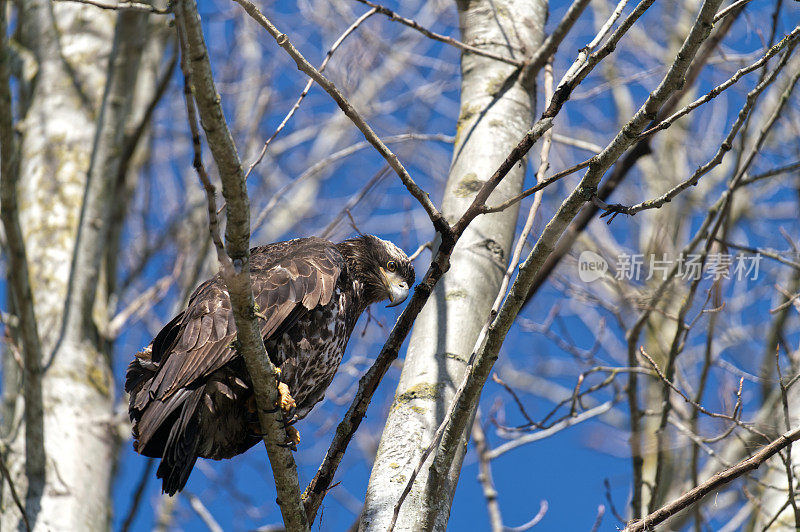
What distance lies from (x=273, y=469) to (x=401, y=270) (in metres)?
1.75

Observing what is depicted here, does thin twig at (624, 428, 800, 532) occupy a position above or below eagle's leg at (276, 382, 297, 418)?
below

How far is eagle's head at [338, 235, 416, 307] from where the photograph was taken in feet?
13.5

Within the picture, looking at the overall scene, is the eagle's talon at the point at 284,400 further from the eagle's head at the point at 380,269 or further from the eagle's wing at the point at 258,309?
the eagle's head at the point at 380,269

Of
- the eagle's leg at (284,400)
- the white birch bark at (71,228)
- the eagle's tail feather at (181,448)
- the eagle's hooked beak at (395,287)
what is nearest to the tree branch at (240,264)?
the eagle's leg at (284,400)

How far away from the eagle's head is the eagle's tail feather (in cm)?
130

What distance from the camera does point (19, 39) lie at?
19.9 ft

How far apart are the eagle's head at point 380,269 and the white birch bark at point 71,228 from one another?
1.80 meters

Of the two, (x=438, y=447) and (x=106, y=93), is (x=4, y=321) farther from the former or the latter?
(x=438, y=447)

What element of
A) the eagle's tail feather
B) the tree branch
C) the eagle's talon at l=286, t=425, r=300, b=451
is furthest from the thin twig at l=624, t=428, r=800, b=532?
the eagle's tail feather

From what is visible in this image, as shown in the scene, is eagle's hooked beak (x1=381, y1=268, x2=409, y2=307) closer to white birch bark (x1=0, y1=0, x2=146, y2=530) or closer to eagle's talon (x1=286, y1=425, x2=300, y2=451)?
eagle's talon (x1=286, y1=425, x2=300, y2=451)

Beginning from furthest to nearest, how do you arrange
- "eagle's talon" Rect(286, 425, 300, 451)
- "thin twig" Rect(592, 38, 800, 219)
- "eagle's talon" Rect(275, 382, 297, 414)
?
"eagle's talon" Rect(286, 425, 300, 451) < "eagle's talon" Rect(275, 382, 297, 414) < "thin twig" Rect(592, 38, 800, 219)

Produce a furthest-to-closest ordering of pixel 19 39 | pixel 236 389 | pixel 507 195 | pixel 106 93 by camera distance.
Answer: pixel 19 39
pixel 106 93
pixel 507 195
pixel 236 389

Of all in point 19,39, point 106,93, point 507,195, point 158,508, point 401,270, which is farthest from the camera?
point 158,508

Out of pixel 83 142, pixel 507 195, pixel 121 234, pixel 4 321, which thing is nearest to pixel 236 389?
pixel 507 195
